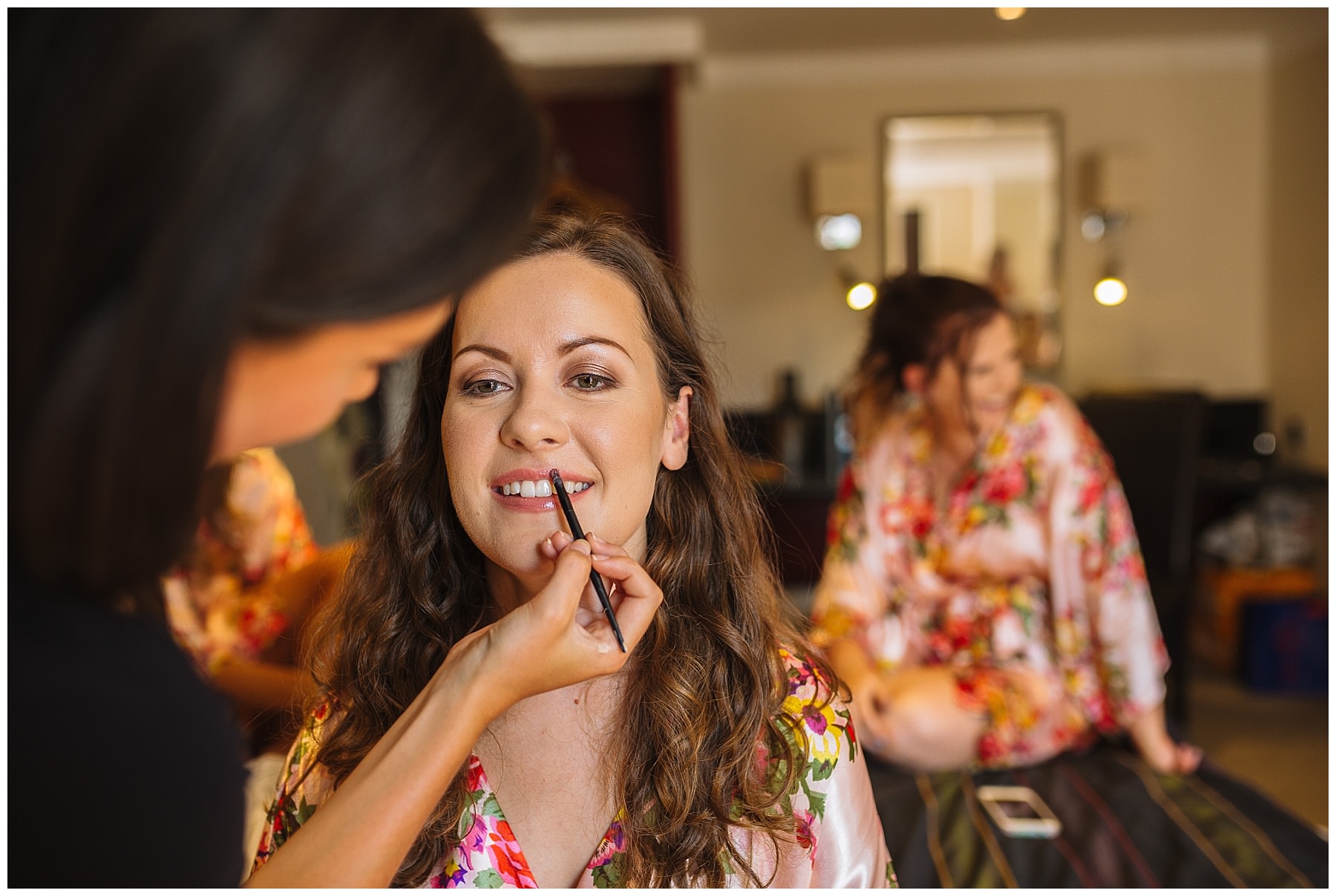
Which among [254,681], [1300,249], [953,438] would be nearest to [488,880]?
[254,681]

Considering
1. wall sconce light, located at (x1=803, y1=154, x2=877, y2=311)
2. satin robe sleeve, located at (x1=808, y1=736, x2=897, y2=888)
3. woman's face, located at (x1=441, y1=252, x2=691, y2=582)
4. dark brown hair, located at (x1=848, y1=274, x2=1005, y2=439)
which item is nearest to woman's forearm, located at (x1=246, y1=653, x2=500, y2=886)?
woman's face, located at (x1=441, y1=252, x2=691, y2=582)

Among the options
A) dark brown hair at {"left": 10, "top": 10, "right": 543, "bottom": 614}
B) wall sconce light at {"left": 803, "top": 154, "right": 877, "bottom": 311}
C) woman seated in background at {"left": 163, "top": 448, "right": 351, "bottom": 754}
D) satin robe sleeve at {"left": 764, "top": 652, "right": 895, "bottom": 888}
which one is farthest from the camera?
wall sconce light at {"left": 803, "top": 154, "right": 877, "bottom": 311}

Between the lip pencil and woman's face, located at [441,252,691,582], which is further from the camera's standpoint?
woman's face, located at [441,252,691,582]

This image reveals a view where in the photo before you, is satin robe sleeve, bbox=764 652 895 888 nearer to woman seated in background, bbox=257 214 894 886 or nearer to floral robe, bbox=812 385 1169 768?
woman seated in background, bbox=257 214 894 886

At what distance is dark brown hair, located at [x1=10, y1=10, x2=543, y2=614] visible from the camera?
1.39 ft

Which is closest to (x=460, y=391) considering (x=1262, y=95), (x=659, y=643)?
(x=659, y=643)

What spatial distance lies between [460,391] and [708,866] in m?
0.51

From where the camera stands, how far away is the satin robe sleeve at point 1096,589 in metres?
2.32

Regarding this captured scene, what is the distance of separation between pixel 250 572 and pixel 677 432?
1.27 m

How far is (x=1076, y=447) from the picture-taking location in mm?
2424

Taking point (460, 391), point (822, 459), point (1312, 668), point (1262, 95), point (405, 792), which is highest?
point (1262, 95)

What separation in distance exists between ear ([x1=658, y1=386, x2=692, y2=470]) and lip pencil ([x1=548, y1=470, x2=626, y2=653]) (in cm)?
21

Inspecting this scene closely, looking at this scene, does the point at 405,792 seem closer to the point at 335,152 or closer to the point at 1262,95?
the point at 335,152

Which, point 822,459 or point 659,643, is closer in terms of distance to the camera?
point 659,643
